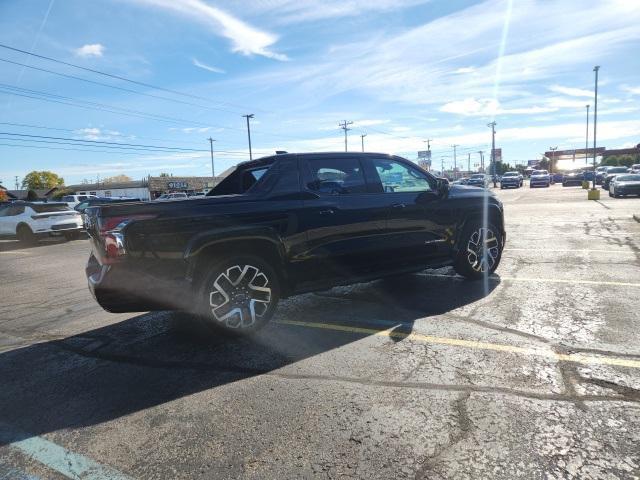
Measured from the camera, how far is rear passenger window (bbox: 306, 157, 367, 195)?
4.96 m

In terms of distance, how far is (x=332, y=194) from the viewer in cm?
499

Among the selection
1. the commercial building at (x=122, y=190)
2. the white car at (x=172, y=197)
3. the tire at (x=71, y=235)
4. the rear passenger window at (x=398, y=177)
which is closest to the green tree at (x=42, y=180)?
the commercial building at (x=122, y=190)

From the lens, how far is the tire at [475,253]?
20.9ft

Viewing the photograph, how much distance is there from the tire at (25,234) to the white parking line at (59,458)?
51.3ft

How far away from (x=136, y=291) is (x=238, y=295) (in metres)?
0.93

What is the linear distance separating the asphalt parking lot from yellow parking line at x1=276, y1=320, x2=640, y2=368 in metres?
0.02

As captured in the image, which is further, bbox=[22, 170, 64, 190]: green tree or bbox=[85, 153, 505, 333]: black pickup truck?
bbox=[22, 170, 64, 190]: green tree

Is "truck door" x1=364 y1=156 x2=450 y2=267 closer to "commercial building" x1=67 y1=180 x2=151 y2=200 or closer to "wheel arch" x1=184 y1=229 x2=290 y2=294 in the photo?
"wheel arch" x1=184 y1=229 x2=290 y2=294

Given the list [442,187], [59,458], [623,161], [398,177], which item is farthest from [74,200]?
Result: [623,161]

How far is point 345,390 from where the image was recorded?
10.8 ft

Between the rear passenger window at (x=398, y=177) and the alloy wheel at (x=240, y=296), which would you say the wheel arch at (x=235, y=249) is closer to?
the alloy wheel at (x=240, y=296)

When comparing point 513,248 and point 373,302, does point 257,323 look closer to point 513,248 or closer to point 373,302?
point 373,302

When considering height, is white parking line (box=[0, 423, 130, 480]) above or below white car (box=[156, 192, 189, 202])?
below

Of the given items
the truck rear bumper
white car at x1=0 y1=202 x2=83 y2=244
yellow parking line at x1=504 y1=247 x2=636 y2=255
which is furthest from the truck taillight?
white car at x1=0 y1=202 x2=83 y2=244
